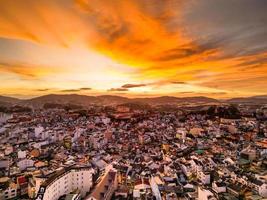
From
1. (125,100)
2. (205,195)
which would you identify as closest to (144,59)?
(205,195)

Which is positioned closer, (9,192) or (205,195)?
(205,195)

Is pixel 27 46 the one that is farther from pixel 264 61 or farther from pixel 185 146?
pixel 185 146

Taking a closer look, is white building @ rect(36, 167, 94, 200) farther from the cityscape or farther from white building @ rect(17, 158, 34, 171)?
white building @ rect(17, 158, 34, 171)

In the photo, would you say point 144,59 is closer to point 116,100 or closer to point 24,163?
point 24,163

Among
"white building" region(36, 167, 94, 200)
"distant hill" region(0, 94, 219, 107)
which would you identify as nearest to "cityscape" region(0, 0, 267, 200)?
"white building" region(36, 167, 94, 200)

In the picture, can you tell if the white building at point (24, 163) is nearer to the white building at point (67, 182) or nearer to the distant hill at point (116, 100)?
the white building at point (67, 182)

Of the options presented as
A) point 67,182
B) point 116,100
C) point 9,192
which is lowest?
point 9,192

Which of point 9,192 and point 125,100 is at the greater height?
point 125,100

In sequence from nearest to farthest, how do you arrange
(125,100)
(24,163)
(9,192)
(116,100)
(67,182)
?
(67,182) → (9,192) → (24,163) → (125,100) → (116,100)

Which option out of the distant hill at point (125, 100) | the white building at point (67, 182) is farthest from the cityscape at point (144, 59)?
the distant hill at point (125, 100)
